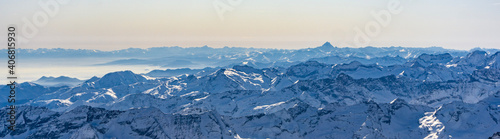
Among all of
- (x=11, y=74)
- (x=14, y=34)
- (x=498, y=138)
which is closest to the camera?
(x=498, y=138)

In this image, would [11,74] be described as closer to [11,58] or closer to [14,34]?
[11,58]

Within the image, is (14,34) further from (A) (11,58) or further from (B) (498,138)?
(B) (498,138)

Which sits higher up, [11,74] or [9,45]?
[9,45]

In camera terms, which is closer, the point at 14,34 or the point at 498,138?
the point at 498,138

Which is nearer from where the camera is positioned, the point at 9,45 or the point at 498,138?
the point at 498,138

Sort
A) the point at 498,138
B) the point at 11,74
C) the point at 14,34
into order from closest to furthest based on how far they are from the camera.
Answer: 1. the point at 498,138
2. the point at 11,74
3. the point at 14,34

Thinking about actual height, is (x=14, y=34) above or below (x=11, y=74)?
above

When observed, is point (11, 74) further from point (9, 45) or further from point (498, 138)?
point (498, 138)

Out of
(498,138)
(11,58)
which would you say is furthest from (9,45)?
(498,138)
